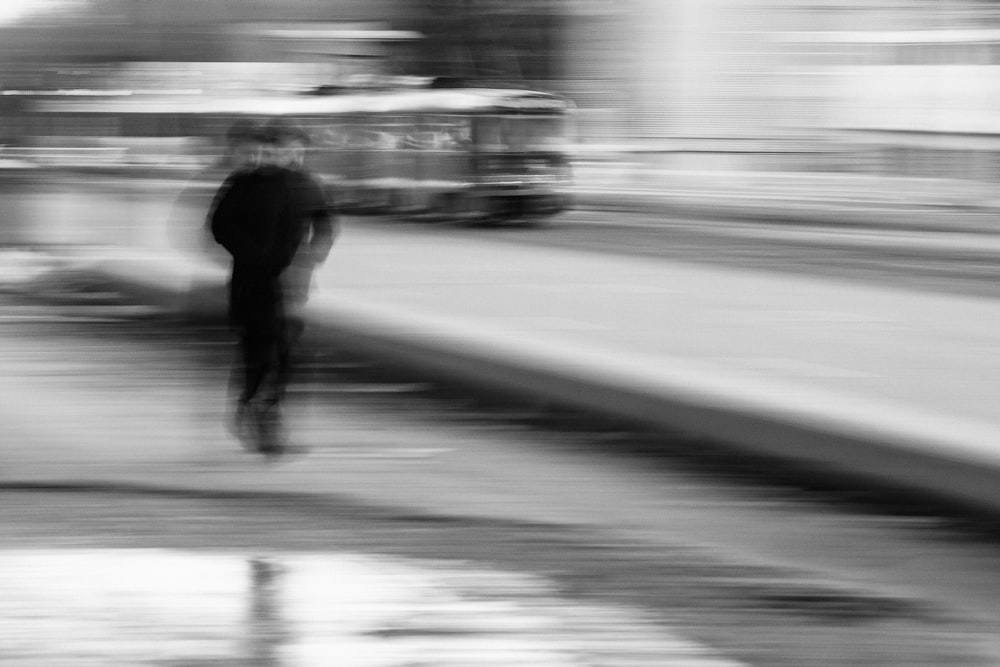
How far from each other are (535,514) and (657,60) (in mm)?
35716

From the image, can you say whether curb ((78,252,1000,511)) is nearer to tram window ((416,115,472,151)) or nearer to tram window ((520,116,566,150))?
tram window ((416,115,472,151))

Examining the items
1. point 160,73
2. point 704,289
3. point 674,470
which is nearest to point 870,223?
point 704,289

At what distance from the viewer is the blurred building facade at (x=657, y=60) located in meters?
15.6

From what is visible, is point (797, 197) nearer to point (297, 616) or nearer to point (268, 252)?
point (268, 252)

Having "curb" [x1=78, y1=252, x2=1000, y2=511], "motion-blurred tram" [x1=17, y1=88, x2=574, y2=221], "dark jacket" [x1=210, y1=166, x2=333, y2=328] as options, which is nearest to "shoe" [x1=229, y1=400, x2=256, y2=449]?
"dark jacket" [x1=210, y1=166, x2=333, y2=328]

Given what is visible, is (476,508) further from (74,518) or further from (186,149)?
(186,149)

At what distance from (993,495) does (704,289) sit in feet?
33.9

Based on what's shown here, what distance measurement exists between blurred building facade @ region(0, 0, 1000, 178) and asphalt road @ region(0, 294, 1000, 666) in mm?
6199

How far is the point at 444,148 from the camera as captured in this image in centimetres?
2920

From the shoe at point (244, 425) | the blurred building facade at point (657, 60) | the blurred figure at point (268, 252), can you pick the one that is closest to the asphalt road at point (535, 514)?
the shoe at point (244, 425)

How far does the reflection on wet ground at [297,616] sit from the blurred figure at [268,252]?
2061 millimetres

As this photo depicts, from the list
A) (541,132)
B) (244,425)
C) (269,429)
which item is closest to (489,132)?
(541,132)

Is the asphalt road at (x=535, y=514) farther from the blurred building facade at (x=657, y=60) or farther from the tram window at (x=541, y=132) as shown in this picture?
the tram window at (x=541, y=132)

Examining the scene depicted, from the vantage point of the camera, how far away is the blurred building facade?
51.3ft
